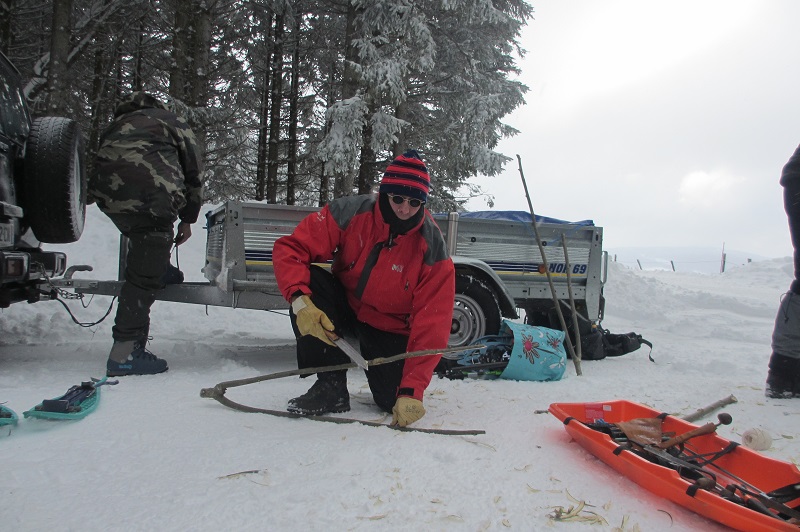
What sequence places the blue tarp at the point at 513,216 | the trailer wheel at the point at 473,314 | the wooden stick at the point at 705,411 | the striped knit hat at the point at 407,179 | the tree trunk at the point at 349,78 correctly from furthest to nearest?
the tree trunk at the point at 349,78 < the blue tarp at the point at 513,216 < the trailer wheel at the point at 473,314 < the wooden stick at the point at 705,411 < the striped knit hat at the point at 407,179

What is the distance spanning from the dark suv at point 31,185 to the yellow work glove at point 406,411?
2.17 m

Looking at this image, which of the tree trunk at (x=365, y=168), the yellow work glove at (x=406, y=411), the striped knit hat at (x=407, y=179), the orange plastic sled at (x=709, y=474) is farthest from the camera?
the tree trunk at (x=365, y=168)

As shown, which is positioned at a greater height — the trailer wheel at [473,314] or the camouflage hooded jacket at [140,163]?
the camouflage hooded jacket at [140,163]

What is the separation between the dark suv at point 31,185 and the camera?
2.78 meters

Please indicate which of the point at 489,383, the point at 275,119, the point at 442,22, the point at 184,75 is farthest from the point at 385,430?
the point at 275,119

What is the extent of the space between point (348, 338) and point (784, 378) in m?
2.93

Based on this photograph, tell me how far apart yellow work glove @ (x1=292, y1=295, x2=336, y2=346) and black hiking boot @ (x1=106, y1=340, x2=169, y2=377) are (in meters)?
1.46

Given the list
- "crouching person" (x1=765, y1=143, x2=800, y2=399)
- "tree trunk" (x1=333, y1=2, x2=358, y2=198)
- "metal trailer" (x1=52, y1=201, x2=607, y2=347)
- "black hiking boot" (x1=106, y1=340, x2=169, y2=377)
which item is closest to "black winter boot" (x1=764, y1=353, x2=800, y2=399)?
"crouching person" (x1=765, y1=143, x2=800, y2=399)

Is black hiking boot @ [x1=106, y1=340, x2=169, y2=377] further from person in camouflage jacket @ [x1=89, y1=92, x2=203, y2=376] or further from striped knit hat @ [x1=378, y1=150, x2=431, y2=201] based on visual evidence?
striped knit hat @ [x1=378, y1=150, x2=431, y2=201]

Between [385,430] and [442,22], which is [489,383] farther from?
[442,22]

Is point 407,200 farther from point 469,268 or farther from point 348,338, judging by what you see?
point 469,268

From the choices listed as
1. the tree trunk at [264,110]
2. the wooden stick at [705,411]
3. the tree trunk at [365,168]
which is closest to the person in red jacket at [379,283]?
the wooden stick at [705,411]

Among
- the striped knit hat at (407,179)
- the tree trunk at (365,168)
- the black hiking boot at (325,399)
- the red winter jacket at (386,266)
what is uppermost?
the tree trunk at (365,168)

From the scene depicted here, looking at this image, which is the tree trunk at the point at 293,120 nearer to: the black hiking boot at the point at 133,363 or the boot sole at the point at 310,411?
the black hiking boot at the point at 133,363
